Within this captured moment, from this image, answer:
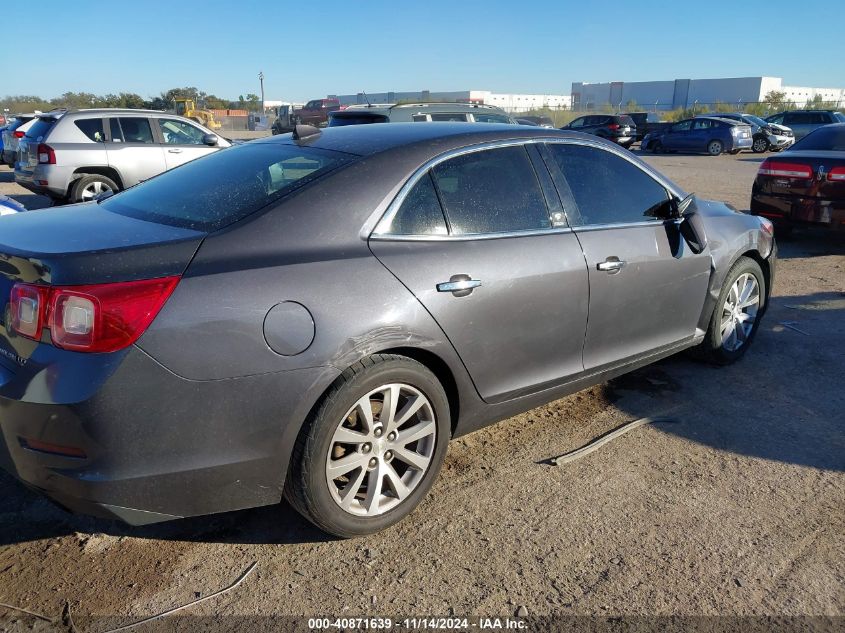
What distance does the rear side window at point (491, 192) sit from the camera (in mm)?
3139

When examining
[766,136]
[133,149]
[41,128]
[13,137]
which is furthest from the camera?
[766,136]

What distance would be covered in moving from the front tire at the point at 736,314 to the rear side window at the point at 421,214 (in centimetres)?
232

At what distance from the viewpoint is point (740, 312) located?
479cm

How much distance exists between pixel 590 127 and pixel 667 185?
27335 mm

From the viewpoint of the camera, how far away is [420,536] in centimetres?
291

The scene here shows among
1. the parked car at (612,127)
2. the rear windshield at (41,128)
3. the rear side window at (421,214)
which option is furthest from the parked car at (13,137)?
the parked car at (612,127)

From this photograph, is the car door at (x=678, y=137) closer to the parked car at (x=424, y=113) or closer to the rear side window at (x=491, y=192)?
the parked car at (x=424, y=113)

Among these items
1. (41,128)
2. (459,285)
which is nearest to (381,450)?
(459,285)

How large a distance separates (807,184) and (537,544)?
22.7 feet

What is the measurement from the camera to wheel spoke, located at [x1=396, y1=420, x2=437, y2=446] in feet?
9.46

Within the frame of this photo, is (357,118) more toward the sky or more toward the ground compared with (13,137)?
more toward the sky

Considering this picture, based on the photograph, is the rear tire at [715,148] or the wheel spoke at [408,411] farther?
the rear tire at [715,148]

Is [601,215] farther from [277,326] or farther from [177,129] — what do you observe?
[177,129]

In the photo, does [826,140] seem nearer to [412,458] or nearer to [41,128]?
[412,458]
